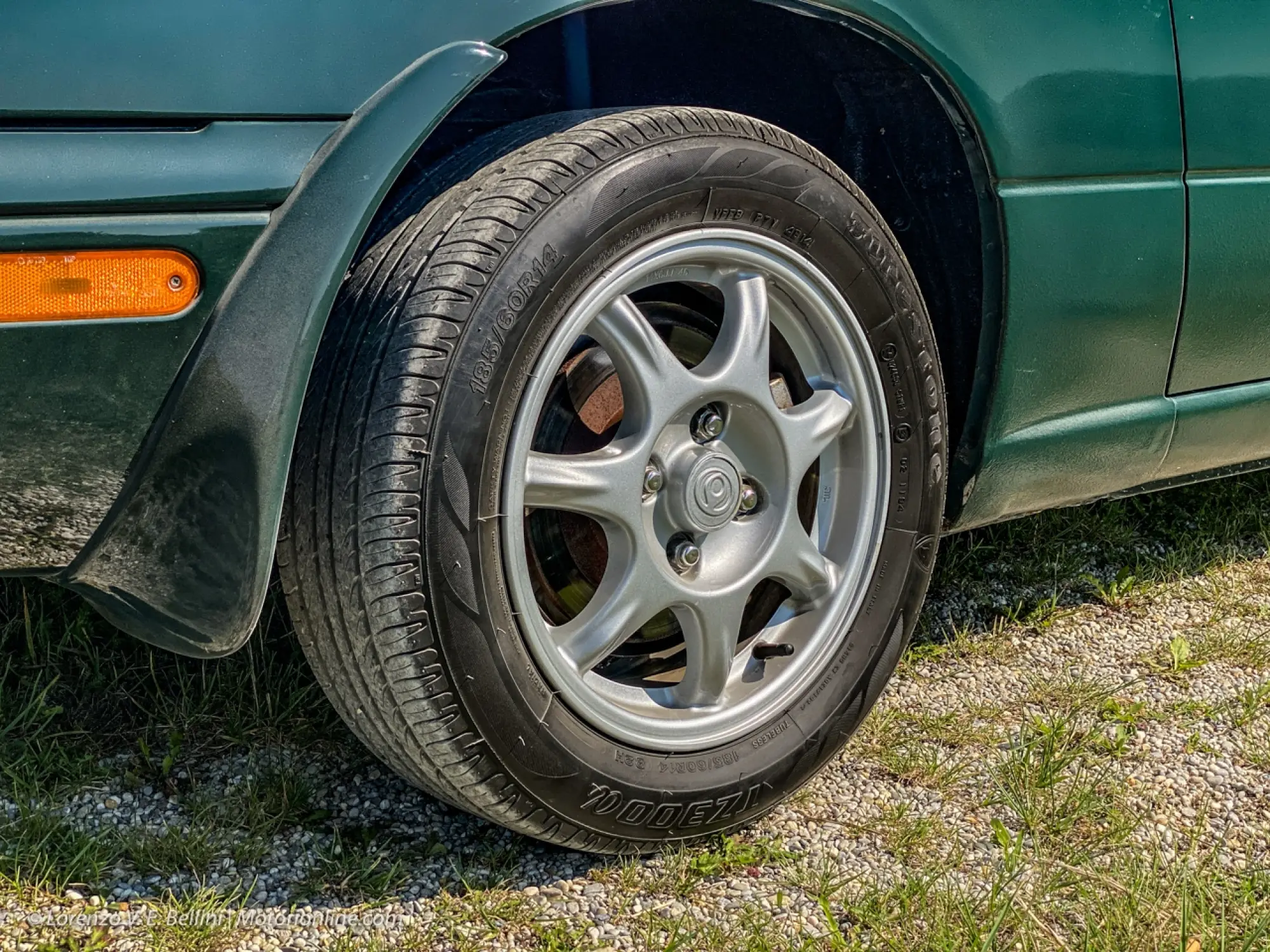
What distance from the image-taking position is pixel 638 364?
5.62 feet

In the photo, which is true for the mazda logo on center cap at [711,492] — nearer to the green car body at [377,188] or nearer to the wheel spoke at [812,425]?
the wheel spoke at [812,425]

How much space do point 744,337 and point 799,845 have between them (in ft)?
2.44

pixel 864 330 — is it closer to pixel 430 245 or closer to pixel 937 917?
pixel 430 245

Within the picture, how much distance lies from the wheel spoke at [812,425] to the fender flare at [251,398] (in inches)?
27.1

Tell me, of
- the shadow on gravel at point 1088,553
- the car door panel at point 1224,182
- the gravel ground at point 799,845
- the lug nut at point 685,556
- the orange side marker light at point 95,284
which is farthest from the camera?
the shadow on gravel at point 1088,553

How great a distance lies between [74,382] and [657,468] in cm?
78

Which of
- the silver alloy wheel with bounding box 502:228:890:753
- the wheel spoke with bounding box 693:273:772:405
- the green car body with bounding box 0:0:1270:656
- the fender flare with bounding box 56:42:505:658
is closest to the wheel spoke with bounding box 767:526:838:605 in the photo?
the silver alloy wheel with bounding box 502:228:890:753

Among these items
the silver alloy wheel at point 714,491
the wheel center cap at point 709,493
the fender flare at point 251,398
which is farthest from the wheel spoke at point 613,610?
the fender flare at point 251,398

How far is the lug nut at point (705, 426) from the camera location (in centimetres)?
185

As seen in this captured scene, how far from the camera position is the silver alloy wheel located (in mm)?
1659

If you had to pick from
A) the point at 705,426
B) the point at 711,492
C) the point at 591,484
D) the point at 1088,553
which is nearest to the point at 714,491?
the point at 711,492

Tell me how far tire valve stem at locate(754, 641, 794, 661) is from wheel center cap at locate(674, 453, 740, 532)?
24 cm

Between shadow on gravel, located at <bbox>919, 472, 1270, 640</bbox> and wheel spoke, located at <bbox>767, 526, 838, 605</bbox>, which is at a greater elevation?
wheel spoke, located at <bbox>767, 526, 838, 605</bbox>

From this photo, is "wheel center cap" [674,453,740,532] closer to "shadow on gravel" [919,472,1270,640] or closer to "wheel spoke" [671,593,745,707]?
"wheel spoke" [671,593,745,707]
